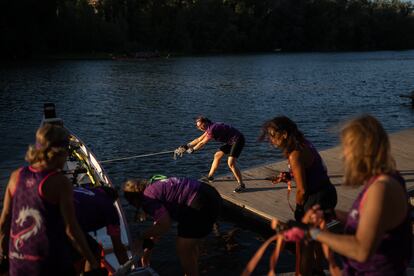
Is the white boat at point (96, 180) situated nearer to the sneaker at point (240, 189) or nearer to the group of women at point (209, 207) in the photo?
the group of women at point (209, 207)

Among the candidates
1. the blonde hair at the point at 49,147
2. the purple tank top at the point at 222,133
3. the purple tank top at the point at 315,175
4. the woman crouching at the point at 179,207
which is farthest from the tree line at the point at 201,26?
the blonde hair at the point at 49,147

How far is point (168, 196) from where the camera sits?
4.94m

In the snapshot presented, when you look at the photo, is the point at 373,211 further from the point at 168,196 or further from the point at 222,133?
the point at 222,133

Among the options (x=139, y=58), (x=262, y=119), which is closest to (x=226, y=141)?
(x=262, y=119)

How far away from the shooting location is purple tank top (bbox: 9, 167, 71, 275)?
3354mm

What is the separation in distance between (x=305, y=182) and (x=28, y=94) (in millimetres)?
32483

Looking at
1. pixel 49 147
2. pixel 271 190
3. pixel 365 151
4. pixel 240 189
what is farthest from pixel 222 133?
pixel 365 151

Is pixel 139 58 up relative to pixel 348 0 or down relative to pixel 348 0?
down

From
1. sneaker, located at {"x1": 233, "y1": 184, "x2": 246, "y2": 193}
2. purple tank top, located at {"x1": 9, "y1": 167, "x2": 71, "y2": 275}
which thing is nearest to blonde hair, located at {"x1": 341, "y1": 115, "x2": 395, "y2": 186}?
purple tank top, located at {"x1": 9, "y1": 167, "x2": 71, "y2": 275}

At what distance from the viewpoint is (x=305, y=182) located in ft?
16.9

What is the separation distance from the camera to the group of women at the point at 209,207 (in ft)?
8.83

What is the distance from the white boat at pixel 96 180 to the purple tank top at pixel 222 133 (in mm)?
2419

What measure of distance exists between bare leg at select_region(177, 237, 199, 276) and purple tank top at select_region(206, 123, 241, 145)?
185 inches

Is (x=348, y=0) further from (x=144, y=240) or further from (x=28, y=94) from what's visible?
(x=144, y=240)
